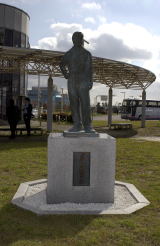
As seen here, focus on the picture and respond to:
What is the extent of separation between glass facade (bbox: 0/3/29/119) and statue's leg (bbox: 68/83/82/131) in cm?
2251

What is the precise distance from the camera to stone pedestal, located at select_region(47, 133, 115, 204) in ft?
19.4

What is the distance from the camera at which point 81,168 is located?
6.00m

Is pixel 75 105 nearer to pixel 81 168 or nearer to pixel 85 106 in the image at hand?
pixel 85 106

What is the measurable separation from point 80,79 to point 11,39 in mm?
23422

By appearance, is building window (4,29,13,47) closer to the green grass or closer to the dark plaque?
the green grass

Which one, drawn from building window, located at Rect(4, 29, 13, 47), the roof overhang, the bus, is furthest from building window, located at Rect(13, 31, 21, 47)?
the bus

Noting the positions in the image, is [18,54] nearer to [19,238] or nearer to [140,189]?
[140,189]

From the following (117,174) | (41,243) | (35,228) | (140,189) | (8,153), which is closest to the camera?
(41,243)

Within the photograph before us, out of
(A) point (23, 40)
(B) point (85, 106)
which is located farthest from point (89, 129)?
(A) point (23, 40)

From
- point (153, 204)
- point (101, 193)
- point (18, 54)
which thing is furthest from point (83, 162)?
point (18, 54)

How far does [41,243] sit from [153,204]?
8.17 feet

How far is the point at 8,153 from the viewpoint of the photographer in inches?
460

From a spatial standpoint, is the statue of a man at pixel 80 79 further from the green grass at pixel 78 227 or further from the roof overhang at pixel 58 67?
the roof overhang at pixel 58 67

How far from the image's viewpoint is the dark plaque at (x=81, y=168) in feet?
19.6
